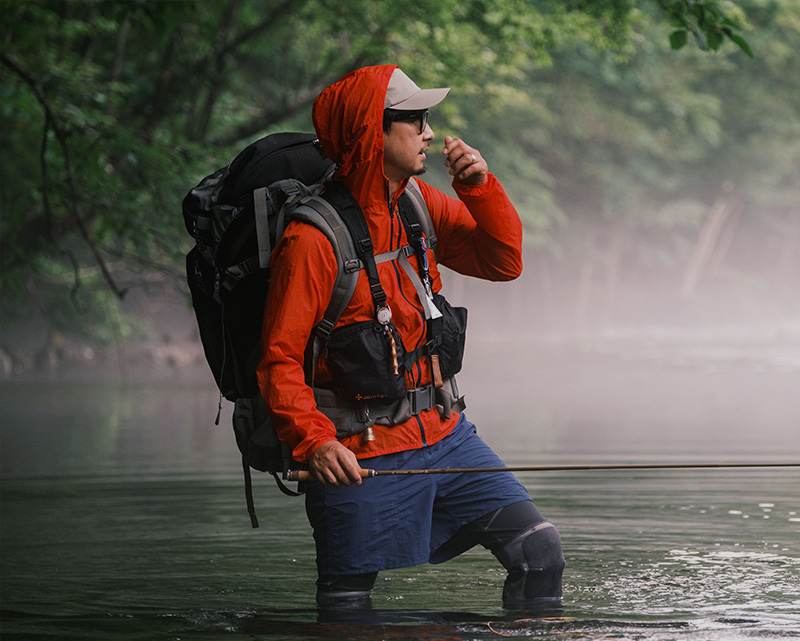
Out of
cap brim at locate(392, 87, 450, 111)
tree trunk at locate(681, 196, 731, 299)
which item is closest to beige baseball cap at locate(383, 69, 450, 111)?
cap brim at locate(392, 87, 450, 111)

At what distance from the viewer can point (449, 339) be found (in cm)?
402

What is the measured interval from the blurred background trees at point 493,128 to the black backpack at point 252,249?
2.19 meters

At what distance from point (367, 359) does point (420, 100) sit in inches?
30.1

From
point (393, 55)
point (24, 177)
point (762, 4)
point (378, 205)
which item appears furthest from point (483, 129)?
point (378, 205)

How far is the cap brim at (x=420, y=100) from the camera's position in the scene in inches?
150

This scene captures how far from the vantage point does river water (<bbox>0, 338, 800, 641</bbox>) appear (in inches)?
176

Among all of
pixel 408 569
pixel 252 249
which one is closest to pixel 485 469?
pixel 252 249

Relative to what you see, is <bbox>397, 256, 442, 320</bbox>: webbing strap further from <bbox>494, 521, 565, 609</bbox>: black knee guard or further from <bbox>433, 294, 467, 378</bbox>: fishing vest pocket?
<bbox>494, 521, 565, 609</bbox>: black knee guard

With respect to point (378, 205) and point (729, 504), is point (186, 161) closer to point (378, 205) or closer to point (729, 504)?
point (729, 504)

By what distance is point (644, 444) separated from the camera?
435 inches

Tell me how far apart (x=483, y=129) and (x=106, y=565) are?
31.7 m

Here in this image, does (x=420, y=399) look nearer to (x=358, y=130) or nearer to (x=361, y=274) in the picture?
(x=361, y=274)

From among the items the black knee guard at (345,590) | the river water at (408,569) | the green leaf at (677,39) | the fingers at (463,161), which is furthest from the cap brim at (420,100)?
the green leaf at (677,39)

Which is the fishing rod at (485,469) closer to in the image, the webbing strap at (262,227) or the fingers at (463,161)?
the webbing strap at (262,227)
